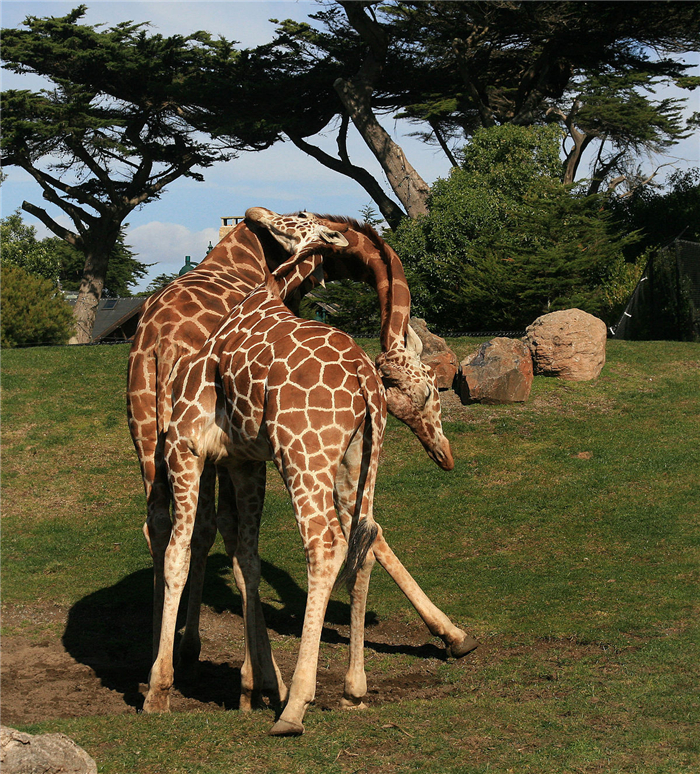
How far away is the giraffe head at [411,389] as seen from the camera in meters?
6.82

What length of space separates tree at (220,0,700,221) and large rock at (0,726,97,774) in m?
26.4

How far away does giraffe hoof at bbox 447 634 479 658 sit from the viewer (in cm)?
724

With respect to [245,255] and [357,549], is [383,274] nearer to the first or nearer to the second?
[245,255]

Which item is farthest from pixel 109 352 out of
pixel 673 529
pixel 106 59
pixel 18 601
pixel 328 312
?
pixel 106 59

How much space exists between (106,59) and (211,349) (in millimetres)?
29700

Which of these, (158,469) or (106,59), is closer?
(158,469)

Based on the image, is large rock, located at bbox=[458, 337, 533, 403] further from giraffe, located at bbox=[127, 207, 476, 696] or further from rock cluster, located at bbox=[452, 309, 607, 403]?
giraffe, located at bbox=[127, 207, 476, 696]

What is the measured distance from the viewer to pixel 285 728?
5039 mm

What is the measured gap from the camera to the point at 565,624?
25.4 ft

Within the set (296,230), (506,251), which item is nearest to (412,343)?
(296,230)

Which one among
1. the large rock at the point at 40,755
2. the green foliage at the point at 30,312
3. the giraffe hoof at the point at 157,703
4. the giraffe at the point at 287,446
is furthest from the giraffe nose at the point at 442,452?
the green foliage at the point at 30,312

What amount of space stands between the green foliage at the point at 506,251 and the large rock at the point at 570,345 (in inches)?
187

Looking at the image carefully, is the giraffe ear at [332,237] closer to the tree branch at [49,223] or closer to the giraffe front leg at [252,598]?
the giraffe front leg at [252,598]

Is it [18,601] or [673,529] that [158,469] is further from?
[673,529]
